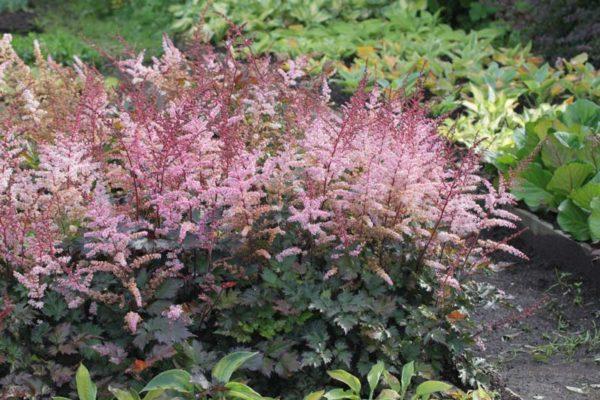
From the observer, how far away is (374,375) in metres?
2.94

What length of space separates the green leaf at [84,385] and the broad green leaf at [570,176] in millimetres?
2862

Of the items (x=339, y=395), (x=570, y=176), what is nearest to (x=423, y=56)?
(x=570, y=176)

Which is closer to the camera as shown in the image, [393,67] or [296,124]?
[296,124]

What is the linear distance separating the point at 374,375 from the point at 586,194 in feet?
6.62

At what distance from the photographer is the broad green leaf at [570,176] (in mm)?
4461

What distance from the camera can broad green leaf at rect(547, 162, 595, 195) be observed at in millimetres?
4461

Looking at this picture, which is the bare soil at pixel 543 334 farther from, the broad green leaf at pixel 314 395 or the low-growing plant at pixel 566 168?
the broad green leaf at pixel 314 395

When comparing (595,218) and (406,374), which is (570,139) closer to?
(595,218)

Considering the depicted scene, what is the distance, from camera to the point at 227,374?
279 centimetres

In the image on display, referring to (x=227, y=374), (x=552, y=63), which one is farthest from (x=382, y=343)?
(x=552, y=63)

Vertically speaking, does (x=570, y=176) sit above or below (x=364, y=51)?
above

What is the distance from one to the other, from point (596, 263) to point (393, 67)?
10.1 feet

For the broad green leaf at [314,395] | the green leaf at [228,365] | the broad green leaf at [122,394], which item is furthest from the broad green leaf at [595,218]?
the broad green leaf at [122,394]

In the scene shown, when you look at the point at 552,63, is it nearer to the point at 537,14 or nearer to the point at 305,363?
the point at 537,14
